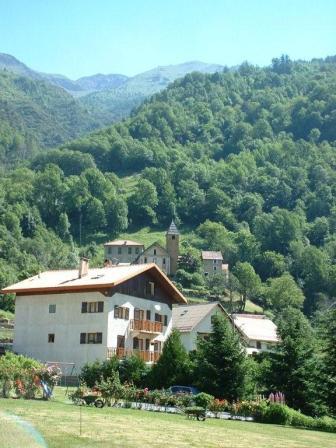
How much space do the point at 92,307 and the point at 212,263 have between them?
116m

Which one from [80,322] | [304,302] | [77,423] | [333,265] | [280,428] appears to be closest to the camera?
[77,423]

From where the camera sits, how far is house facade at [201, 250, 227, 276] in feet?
550

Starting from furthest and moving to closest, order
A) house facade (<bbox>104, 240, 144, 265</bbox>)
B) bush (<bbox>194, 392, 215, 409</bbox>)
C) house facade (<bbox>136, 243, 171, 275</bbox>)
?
house facade (<bbox>104, 240, 144, 265</bbox>), house facade (<bbox>136, 243, 171, 275</bbox>), bush (<bbox>194, 392, 215, 409</bbox>)

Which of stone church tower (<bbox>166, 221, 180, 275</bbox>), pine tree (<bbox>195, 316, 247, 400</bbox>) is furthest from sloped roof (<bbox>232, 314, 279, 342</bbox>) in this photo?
stone church tower (<bbox>166, 221, 180, 275</bbox>)

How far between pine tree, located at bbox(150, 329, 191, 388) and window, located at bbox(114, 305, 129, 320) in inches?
369

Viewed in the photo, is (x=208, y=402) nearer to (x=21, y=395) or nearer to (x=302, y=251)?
(x=21, y=395)

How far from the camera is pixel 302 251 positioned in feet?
599

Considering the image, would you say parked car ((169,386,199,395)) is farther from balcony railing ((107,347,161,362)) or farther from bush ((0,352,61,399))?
bush ((0,352,61,399))

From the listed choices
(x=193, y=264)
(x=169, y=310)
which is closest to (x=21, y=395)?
(x=169, y=310)

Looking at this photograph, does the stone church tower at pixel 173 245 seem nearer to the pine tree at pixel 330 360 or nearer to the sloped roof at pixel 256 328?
the sloped roof at pixel 256 328

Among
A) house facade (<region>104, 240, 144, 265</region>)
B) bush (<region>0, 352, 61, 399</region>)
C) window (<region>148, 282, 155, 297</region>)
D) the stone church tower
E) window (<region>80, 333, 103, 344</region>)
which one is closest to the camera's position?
bush (<region>0, 352, 61, 399</region>)

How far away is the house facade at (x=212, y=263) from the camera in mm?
167625

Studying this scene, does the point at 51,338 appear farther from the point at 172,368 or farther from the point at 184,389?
the point at 184,389

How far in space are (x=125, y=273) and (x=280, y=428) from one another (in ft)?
86.1
